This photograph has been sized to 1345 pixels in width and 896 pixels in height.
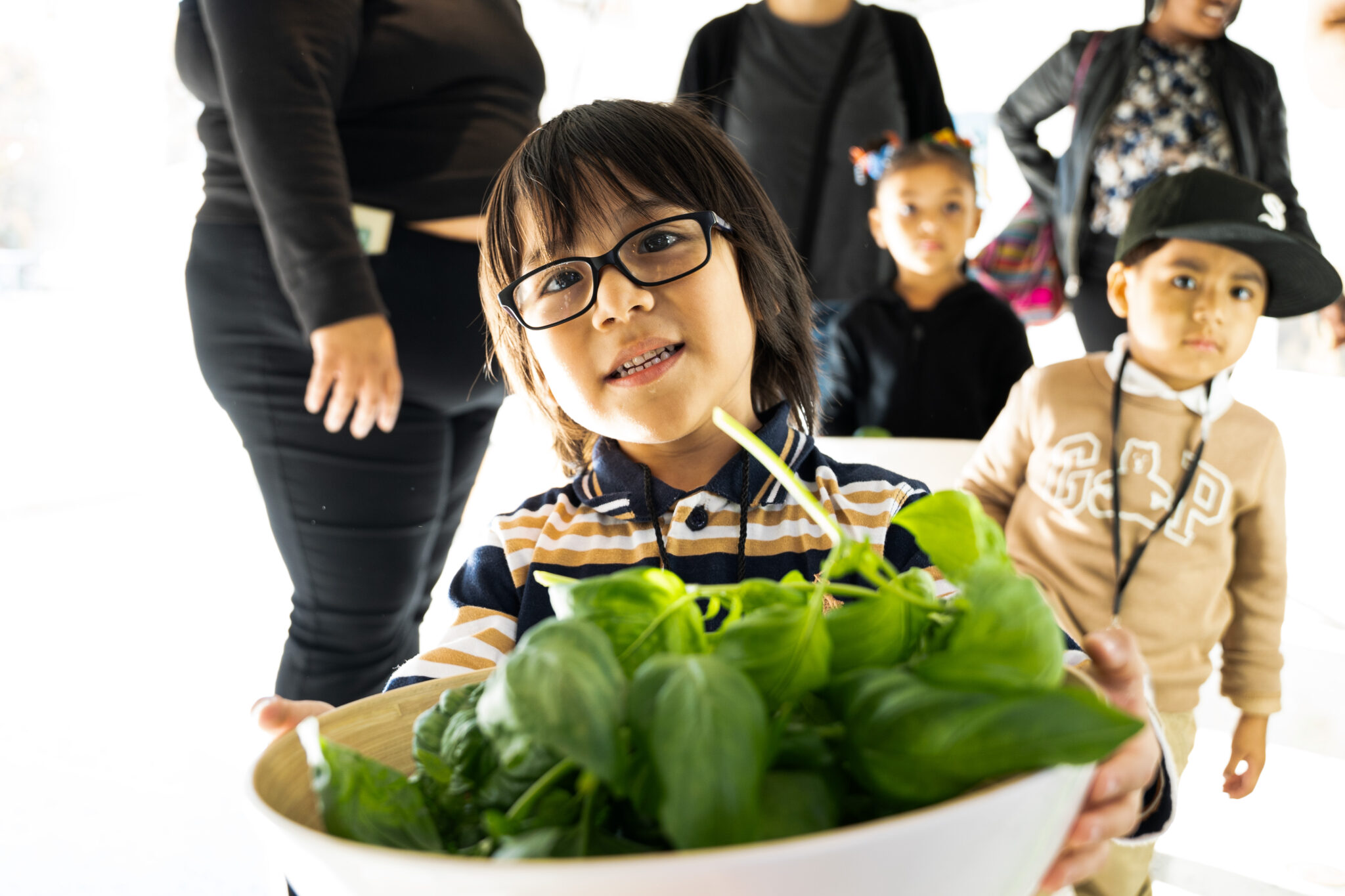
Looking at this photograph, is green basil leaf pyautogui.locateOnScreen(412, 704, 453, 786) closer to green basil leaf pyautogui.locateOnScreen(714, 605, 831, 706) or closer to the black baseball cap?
green basil leaf pyautogui.locateOnScreen(714, 605, 831, 706)

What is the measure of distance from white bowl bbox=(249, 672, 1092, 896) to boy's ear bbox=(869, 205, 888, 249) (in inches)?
59.8

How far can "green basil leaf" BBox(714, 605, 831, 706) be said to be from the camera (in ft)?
0.66

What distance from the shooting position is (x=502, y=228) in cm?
71

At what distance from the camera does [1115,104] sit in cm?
145

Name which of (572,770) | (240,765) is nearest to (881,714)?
(572,770)

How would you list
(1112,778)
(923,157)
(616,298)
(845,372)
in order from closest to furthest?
(1112,778) → (616,298) → (923,157) → (845,372)

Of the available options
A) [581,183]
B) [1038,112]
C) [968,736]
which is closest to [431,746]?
[968,736]

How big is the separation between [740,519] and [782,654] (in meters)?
0.46

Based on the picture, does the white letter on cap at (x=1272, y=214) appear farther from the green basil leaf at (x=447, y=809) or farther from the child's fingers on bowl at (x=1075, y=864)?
the green basil leaf at (x=447, y=809)

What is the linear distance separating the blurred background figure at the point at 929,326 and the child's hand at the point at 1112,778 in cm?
118

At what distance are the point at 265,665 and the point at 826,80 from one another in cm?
144

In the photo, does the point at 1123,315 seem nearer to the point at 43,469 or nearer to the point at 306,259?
the point at 306,259

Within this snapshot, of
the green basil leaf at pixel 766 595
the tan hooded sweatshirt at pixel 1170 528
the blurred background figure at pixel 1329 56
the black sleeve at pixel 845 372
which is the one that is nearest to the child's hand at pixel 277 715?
the green basil leaf at pixel 766 595

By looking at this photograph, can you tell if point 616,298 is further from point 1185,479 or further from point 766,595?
point 1185,479
